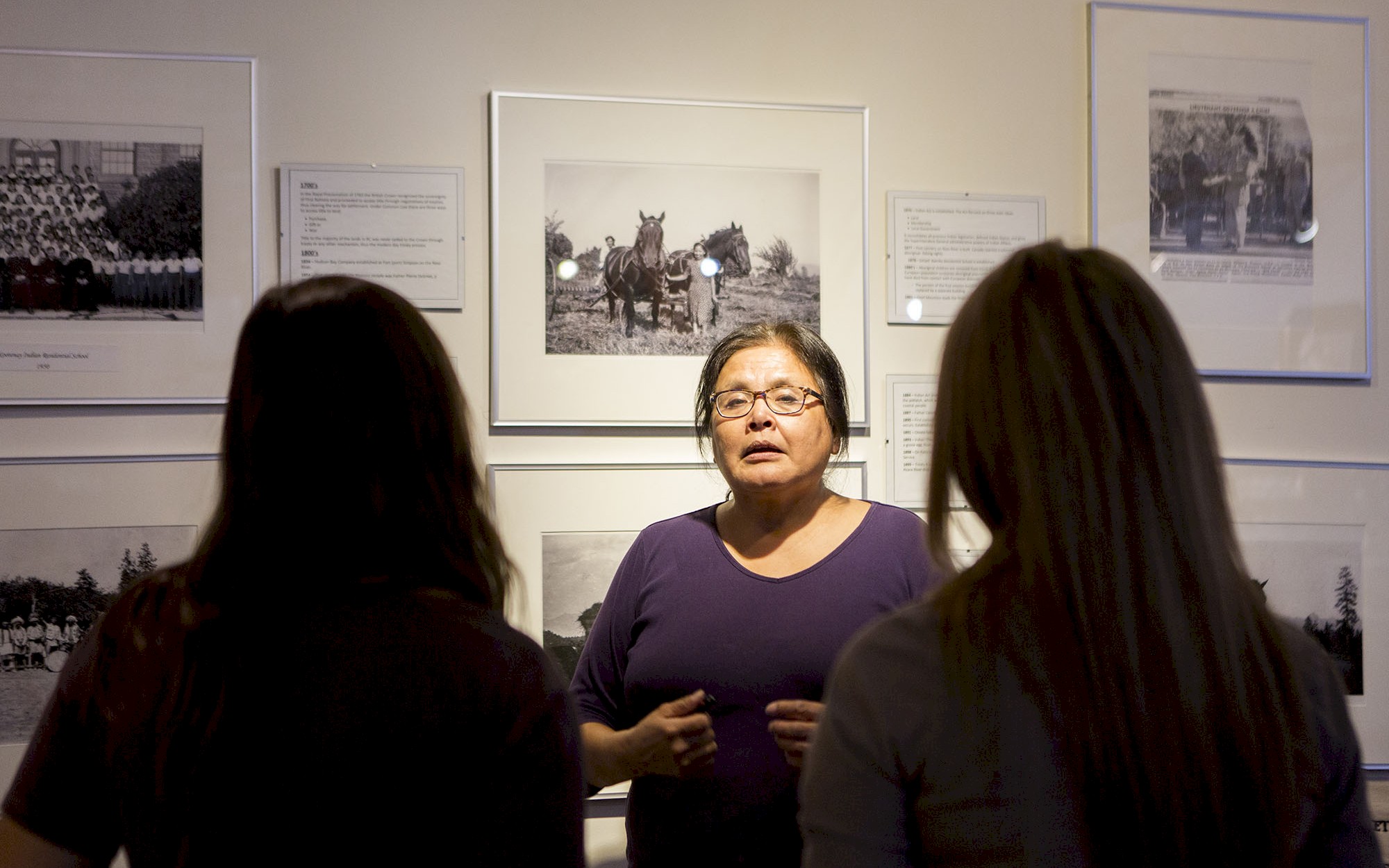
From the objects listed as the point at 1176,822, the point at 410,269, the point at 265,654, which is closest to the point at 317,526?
the point at 265,654

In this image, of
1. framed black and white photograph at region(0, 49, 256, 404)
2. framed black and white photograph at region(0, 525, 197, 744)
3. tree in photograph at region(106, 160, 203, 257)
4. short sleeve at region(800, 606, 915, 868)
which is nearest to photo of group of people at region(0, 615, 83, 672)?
framed black and white photograph at region(0, 525, 197, 744)

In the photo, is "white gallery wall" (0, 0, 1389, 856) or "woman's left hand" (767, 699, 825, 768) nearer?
"woman's left hand" (767, 699, 825, 768)

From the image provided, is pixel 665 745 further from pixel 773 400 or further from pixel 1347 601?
pixel 1347 601

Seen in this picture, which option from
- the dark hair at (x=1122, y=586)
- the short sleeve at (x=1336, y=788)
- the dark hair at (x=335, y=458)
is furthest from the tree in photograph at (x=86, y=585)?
the short sleeve at (x=1336, y=788)

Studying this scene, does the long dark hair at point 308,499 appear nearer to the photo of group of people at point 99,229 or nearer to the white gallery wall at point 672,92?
the white gallery wall at point 672,92

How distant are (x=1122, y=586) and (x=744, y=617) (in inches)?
38.7

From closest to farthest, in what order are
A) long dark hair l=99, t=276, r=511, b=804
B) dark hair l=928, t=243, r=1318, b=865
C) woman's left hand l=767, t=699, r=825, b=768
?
dark hair l=928, t=243, r=1318, b=865, long dark hair l=99, t=276, r=511, b=804, woman's left hand l=767, t=699, r=825, b=768

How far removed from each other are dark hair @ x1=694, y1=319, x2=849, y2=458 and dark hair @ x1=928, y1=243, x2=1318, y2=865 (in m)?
1.04

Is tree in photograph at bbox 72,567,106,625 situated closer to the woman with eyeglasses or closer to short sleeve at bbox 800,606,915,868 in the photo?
the woman with eyeglasses

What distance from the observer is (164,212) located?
87.4 inches

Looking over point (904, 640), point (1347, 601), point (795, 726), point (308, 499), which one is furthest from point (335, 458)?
point (1347, 601)

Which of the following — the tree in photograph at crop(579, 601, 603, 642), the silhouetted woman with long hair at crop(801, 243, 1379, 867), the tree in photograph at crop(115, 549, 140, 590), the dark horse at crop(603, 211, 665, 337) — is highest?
the dark horse at crop(603, 211, 665, 337)

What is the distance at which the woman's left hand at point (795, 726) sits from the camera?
1.55 metres

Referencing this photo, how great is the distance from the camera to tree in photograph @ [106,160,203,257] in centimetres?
221
